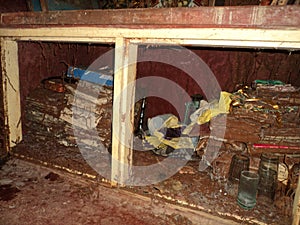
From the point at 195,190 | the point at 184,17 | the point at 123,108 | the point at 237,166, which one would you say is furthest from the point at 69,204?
the point at 184,17

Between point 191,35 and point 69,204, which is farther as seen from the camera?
point 69,204

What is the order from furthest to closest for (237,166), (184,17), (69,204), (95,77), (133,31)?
(95,77), (237,166), (69,204), (133,31), (184,17)

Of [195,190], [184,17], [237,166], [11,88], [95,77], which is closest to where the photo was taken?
[184,17]

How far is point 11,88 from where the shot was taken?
114 inches

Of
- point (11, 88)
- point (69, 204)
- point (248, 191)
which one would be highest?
point (11, 88)

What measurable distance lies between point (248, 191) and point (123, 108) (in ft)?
5.04

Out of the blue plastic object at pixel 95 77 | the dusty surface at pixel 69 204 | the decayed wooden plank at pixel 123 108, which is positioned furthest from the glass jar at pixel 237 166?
the blue plastic object at pixel 95 77

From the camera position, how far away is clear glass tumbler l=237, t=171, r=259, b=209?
2197 mm

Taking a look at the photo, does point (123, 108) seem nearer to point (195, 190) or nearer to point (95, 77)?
point (195, 190)

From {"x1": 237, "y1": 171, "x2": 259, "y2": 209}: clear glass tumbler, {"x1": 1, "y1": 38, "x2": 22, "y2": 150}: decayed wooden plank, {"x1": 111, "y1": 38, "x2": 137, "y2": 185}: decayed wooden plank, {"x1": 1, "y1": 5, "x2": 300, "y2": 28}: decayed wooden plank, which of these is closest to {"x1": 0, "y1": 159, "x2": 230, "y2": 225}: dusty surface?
{"x1": 111, "y1": 38, "x2": 137, "y2": 185}: decayed wooden plank

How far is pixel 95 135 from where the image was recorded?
10.7ft

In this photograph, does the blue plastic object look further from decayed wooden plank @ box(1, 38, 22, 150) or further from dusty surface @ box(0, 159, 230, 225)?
dusty surface @ box(0, 159, 230, 225)

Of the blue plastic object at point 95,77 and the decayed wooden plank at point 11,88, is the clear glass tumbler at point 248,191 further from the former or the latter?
the decayed wooden plank at point 11,88

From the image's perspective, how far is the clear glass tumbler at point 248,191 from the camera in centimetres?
220
